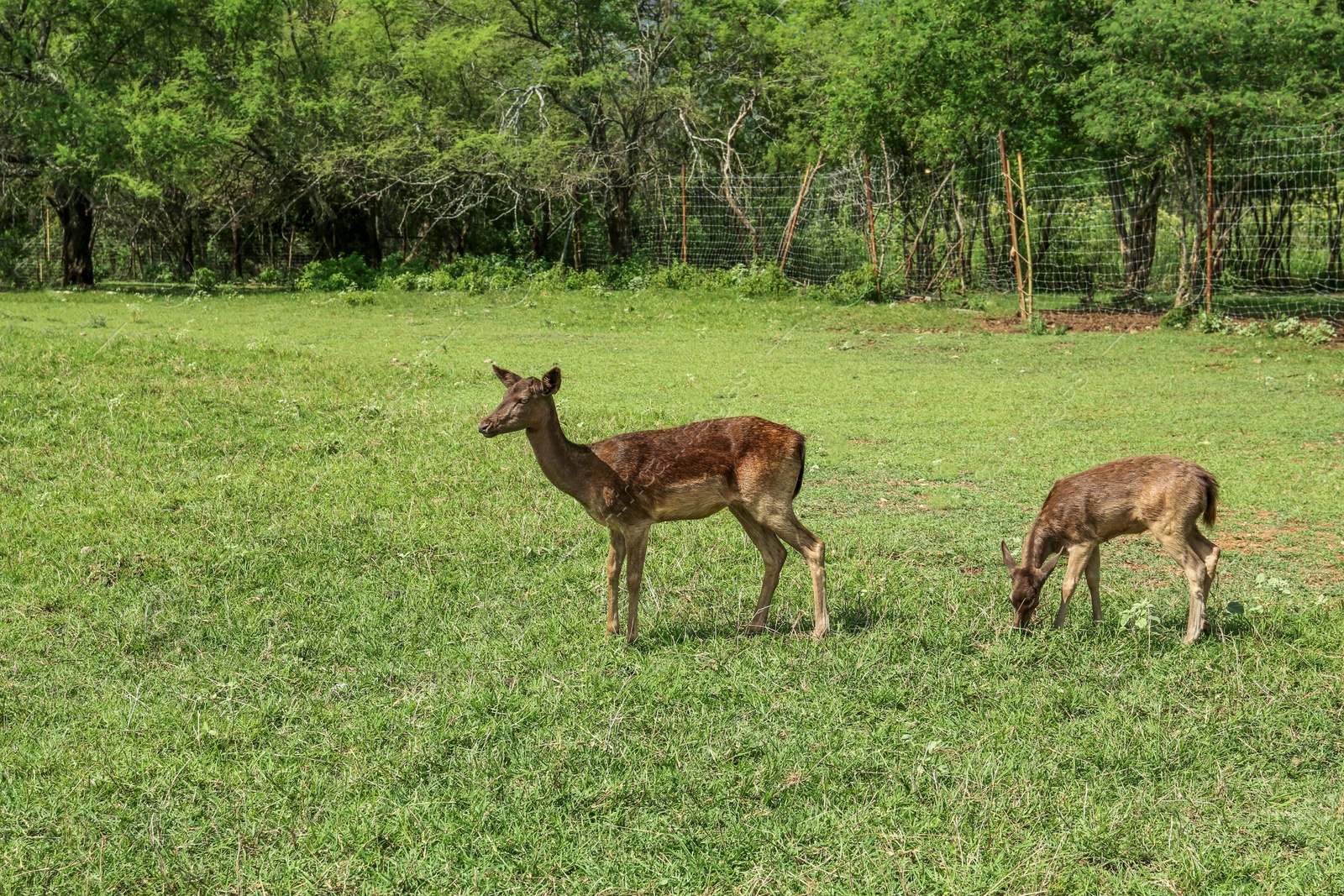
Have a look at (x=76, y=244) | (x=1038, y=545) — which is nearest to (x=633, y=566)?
(x=1038, y=545)

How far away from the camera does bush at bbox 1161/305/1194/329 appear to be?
63.5 ft

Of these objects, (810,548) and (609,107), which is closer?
(810,548)

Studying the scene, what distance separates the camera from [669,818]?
439 centimetres

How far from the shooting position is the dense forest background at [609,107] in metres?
19.9

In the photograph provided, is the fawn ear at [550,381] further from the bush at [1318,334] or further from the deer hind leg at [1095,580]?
the bush at [1318,334]

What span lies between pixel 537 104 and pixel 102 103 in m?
8.91

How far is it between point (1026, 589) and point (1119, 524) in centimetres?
66

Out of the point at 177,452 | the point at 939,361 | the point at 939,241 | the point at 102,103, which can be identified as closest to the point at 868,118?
the point at 939,241

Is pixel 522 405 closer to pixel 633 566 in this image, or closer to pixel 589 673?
pixel 633 566

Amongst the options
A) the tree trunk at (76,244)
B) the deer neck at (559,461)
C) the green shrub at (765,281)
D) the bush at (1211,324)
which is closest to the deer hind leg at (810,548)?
the deer neck at (559,461)

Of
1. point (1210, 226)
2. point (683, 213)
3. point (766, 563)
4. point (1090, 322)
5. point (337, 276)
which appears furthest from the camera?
point (337, 276)

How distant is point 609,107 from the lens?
27.4 m

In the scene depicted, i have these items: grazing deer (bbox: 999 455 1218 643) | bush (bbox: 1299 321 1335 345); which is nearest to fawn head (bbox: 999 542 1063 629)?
grazing deer (bbox: 999 455 1218 643)

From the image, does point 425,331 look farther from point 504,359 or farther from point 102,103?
point 102,103
